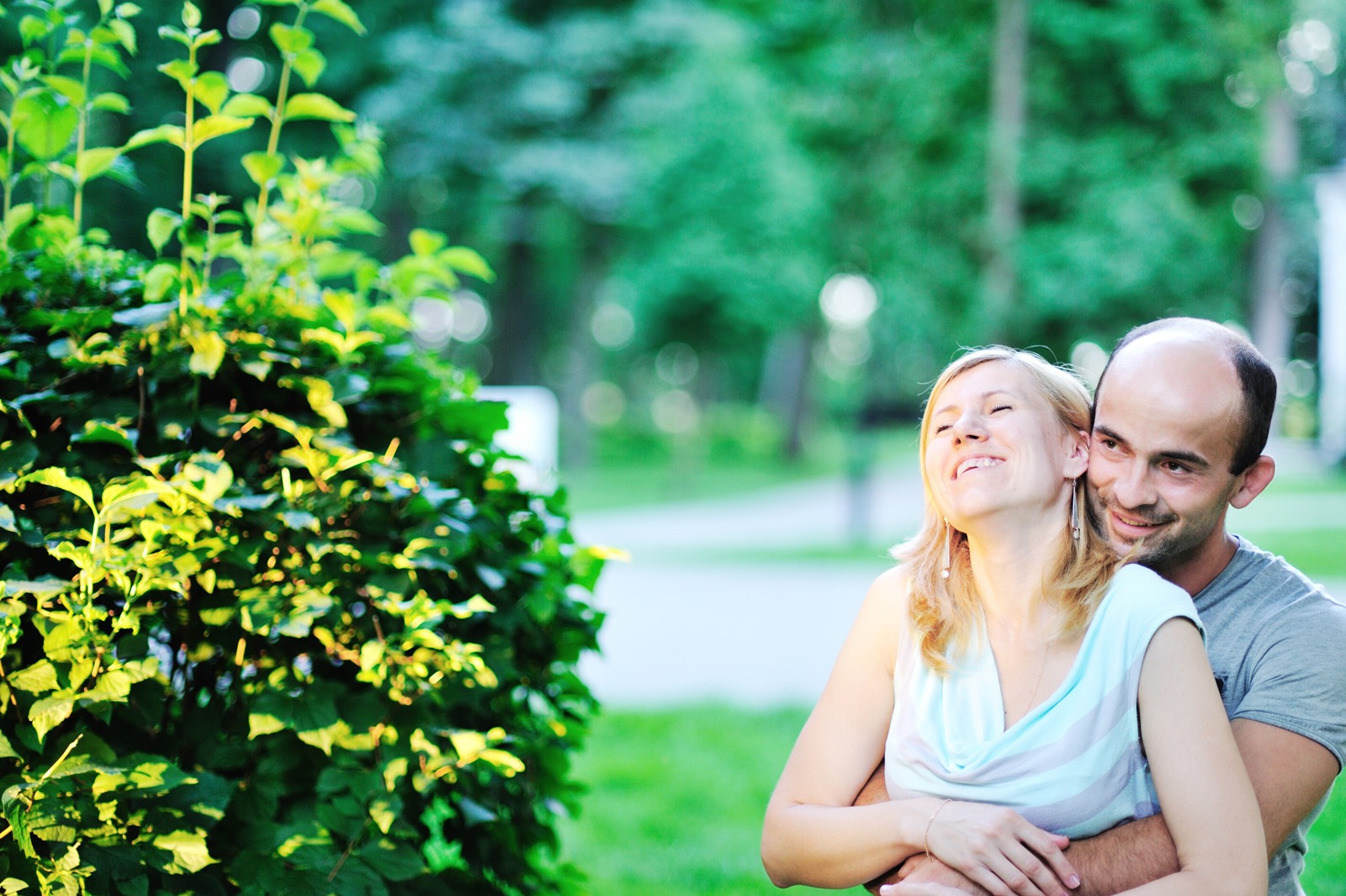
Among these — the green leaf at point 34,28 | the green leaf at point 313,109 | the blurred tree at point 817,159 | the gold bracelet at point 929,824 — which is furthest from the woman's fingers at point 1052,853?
the blurred tree at point 817,159

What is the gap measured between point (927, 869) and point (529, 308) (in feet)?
85.8

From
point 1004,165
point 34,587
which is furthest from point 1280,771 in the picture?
point 1004,165

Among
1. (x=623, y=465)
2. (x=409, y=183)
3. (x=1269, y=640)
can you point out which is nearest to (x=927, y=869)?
(x=1269, y=640)

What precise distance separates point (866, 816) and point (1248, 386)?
40.2 inches

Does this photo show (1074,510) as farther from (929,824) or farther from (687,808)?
(687,808)

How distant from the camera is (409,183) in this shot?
2364cm

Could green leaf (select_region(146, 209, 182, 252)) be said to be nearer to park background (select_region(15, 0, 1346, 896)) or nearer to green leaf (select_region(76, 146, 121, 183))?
green leaf (select_region(76, 146, 121, 183))

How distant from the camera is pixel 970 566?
7.39 ft

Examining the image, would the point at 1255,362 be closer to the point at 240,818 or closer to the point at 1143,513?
the point at 1143,513

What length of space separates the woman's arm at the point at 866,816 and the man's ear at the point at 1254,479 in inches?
25.2

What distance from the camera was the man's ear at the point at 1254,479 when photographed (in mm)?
2223

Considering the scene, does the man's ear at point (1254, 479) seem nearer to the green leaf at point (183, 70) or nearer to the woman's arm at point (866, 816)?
the woman's arm at point (866, 816)

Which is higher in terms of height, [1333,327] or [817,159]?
[817,159]

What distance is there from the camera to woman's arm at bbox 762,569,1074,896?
6.29 feet
